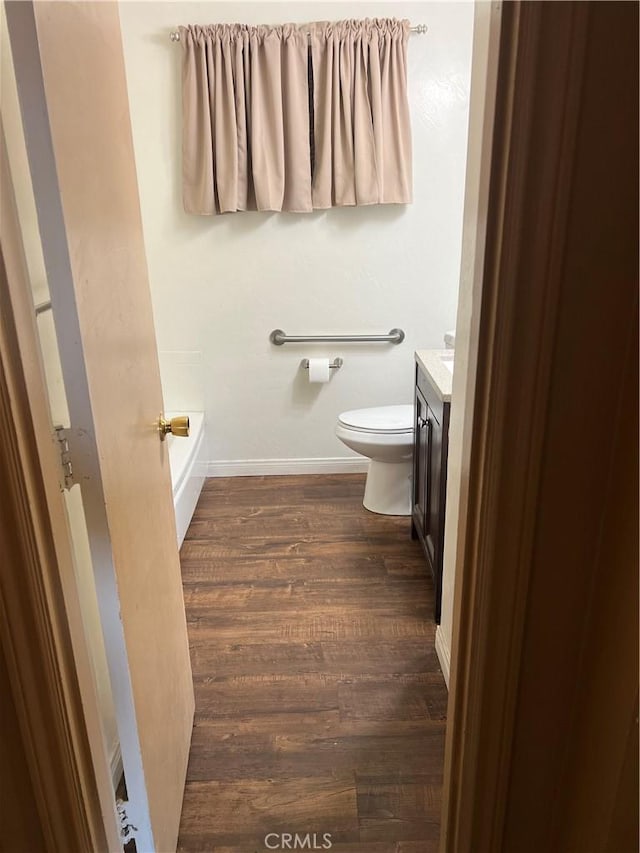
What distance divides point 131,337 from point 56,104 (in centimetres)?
48

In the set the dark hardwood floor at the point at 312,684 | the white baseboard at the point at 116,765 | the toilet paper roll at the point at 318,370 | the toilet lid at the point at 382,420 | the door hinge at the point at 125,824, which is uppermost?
the toilet paper roll at the point at 318,370

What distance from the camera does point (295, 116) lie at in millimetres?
2885

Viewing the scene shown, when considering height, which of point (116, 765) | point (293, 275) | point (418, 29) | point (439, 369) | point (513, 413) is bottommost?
point (116, 765)

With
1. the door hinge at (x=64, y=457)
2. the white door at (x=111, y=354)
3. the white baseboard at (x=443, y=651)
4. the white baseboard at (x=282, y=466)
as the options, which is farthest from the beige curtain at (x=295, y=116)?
the door hinge at (x=64, y=457)

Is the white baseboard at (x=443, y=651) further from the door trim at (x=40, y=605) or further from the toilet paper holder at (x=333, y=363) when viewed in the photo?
the toilet paper holder at (x=333, y=363)

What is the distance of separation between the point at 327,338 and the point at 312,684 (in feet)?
5.90

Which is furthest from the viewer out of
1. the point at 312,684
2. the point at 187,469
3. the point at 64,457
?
the point at 187,469

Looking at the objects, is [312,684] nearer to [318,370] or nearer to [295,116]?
[318,370]

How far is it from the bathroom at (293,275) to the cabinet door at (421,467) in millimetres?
280

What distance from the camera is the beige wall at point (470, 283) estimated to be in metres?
0.80

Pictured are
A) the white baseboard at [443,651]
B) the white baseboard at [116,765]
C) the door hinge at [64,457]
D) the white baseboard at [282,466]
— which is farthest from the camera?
the white baseboard at [282,466]

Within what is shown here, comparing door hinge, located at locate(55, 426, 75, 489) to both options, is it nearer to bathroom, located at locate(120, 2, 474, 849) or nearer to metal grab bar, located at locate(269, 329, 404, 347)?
bathroom, located at locate(120, 2, 474, 849)

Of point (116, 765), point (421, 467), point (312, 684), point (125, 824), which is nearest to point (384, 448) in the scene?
point (421, 467)

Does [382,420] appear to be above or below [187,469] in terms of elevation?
above
